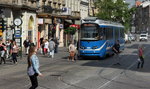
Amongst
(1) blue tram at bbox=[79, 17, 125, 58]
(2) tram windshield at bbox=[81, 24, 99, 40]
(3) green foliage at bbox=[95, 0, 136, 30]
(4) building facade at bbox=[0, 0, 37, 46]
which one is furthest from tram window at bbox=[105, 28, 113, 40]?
(3) green foliage at bbox=[95, 0, 136, 30]

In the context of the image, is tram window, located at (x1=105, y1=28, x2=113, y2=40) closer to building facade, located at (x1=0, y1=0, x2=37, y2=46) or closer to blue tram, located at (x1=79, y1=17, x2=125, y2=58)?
blue tram, located at (x1=79, y1=17, x2=125, y2=58)

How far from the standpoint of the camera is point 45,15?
163 feet

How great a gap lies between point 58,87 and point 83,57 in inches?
750

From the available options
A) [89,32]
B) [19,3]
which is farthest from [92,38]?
[19,3]

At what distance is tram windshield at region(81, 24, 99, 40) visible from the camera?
1242 inches

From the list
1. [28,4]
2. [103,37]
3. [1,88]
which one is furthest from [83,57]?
[1,88]

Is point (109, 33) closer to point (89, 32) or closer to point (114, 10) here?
point (89, 32)

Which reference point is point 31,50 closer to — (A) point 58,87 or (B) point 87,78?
(A) point 58,87

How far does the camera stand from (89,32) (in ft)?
104

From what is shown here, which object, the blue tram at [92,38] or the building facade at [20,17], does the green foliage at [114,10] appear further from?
the blue tram at [92,38]

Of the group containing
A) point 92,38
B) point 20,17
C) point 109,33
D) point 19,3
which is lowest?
point 92,38

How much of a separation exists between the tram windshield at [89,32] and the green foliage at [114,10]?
44.9 metres

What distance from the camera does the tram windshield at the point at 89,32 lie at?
3155cm

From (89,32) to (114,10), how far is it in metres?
51.3
